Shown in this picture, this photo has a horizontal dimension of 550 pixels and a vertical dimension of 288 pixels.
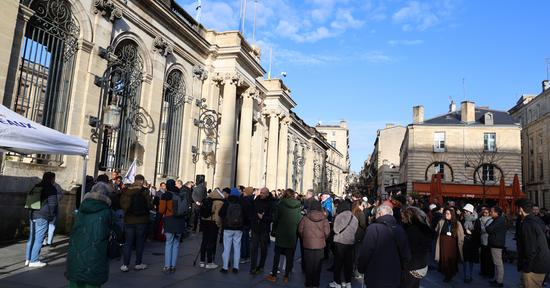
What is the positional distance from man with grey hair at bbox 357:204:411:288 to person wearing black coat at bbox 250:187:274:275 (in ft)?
13.7

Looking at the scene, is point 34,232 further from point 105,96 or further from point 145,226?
point 105,96

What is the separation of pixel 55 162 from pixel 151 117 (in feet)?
16.1

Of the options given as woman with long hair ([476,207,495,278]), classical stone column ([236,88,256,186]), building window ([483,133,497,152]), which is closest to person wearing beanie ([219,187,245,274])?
woman with long hair ([476,207,495,278])

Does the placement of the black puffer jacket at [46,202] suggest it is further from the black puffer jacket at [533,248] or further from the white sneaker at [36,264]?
the black puffer jacket at [533,248]

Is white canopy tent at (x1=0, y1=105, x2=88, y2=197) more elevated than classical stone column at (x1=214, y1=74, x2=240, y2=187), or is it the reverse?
classical stone column at (x1=214, y1=74, x2=240, y2=187)

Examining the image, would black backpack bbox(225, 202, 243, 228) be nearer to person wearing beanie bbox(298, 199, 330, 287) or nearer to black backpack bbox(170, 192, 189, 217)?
black backpack bbox(170, 192, 189, 217)

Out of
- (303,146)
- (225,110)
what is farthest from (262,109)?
(303,146)

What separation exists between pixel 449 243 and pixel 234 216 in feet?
16.8

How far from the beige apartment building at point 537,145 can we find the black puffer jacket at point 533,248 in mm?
42762

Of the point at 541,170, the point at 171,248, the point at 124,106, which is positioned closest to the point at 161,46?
the point at 124,106

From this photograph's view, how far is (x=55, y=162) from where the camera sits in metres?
11.3

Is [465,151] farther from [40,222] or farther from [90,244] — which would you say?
[90,244]

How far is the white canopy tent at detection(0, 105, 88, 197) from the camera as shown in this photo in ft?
20.9

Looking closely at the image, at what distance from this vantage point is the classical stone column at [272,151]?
2948cm
